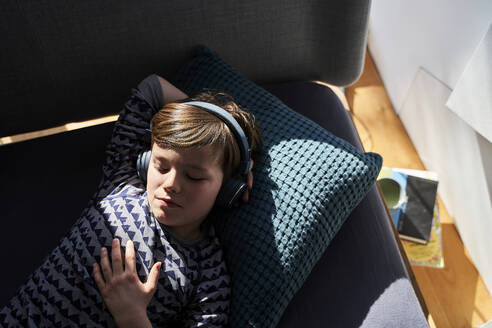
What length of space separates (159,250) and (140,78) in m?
0.56

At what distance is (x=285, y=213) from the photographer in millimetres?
900

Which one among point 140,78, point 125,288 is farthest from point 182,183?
point 140,78

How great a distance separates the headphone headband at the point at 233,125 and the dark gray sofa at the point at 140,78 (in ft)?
1.03

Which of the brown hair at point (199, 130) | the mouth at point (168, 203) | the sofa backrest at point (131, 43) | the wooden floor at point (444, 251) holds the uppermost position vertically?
the sofa backrest at point (131, 43)

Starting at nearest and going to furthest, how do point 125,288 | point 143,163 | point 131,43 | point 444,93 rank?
point 125,288
point 143,163
point 131,43
point 444,93

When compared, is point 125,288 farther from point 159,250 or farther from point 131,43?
point 131,43

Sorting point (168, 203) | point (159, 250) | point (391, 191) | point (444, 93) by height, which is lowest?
point (391, 191)

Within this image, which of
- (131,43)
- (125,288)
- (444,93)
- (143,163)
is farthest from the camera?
(444,93)

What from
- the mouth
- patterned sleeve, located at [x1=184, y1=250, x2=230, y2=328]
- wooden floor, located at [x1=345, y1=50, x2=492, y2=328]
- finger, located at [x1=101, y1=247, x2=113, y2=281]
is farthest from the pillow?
wooden floor, located at [x1=345, y1=50, x2=492, y2=328]

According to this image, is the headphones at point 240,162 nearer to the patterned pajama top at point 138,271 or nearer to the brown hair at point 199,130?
the brown hair at point 199,130

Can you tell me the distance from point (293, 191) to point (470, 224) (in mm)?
784

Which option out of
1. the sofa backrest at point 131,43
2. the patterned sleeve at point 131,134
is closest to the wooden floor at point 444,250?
the sofa backrest at point 131,43

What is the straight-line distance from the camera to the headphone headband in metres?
0.89

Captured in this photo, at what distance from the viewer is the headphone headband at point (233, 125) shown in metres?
0.89
